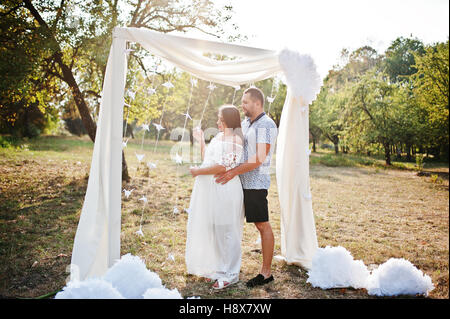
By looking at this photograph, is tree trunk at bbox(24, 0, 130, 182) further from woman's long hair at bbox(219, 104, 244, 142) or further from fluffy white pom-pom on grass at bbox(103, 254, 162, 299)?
fluffy white pom-pom on grass at bbox(103, 254, 162, 299)

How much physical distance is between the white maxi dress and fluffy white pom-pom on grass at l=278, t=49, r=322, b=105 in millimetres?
960

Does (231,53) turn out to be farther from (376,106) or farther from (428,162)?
(428,162)

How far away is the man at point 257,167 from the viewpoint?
10.4ft

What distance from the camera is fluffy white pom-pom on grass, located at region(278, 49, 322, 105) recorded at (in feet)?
10.8

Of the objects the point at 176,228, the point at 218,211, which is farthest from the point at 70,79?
the point at 218,211

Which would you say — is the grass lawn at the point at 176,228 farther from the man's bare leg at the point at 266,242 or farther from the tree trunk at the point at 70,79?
the tree trunk at the point at 70,79

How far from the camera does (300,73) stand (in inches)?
132

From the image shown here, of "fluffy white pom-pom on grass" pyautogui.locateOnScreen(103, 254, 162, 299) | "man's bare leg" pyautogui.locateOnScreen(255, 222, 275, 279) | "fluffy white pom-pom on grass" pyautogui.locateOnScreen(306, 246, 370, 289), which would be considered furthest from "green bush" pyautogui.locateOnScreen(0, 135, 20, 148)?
"fluffy white pom-pom on grass" pyautogui.locateOnScreen(306, 246, 370, 289)

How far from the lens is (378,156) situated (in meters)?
22.8

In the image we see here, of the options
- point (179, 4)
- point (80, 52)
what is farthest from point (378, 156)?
point (80, 52)

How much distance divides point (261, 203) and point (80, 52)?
17.9 feet

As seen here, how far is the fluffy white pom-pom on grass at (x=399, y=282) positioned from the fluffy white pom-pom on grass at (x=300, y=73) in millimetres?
1983

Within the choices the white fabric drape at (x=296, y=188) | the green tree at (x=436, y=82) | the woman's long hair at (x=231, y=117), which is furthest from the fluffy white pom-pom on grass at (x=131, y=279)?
the green tree at (x=436, y=82)
